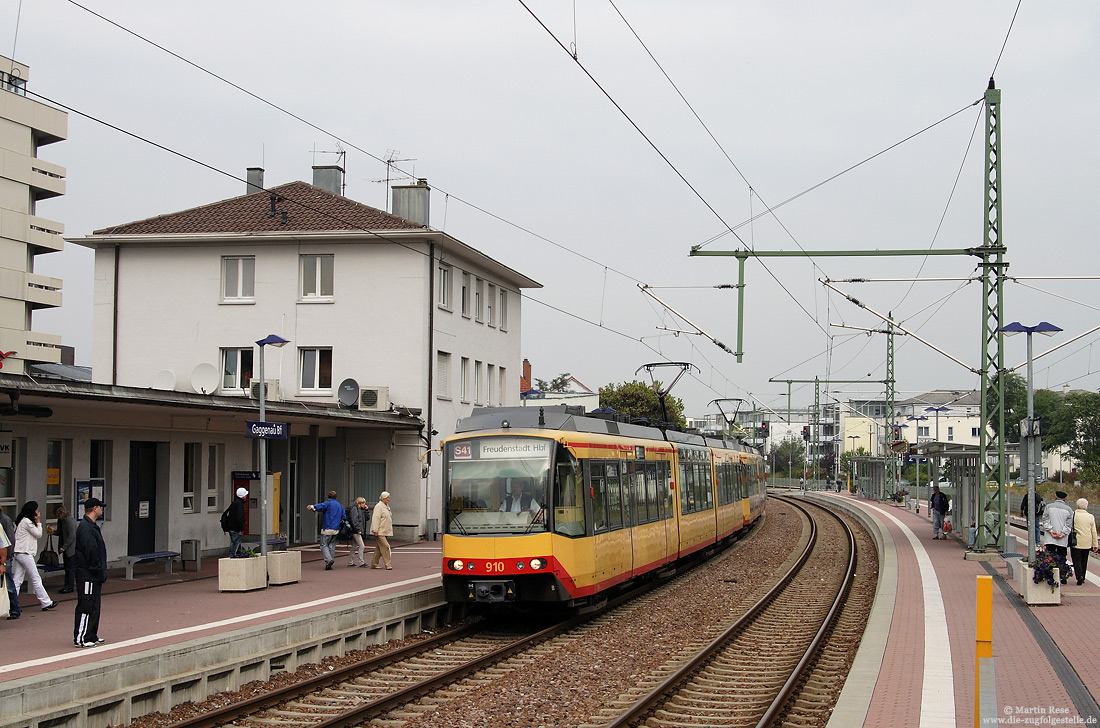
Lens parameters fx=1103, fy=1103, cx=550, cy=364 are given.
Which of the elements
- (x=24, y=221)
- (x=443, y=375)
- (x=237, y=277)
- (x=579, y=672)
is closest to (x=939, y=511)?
(x=443, y=375)

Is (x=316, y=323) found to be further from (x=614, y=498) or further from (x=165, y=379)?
(x=614, y=498)

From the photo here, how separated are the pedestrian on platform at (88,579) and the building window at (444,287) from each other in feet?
65.9

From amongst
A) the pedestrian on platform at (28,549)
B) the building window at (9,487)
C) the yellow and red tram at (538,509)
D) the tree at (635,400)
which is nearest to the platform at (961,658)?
the yellow and red tram at (538,509)

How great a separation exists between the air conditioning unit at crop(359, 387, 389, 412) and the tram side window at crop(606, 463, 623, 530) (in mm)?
14298

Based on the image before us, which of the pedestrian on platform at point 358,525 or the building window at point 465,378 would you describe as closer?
the pedestrian on platform at point 358,525

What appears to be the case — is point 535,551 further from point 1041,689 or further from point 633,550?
point 1041,689

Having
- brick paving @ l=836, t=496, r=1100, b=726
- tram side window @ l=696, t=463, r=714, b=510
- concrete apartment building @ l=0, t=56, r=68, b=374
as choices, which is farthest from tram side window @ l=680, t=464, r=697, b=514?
concrete apartment building @ l=0, t=56, r=68, b=374

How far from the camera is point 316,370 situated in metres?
31.9

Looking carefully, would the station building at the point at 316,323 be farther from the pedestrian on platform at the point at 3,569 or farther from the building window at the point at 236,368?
the pedestrian on platform at the point at 3,569

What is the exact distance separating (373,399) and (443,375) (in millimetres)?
2838

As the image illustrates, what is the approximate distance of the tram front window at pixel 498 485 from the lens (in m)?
14.4

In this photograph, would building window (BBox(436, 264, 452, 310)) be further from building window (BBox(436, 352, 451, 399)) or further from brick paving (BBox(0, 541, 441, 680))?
brick paving (BBox(0, 541, 441, 680))

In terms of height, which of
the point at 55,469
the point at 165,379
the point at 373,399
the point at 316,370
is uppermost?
the point at 316,370

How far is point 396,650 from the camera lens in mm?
12906
